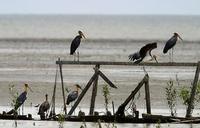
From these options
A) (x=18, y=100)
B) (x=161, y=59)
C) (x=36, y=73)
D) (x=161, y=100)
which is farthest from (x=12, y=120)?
(x=161, y=59)

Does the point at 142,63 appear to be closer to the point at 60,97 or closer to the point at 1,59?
the point at 60,97

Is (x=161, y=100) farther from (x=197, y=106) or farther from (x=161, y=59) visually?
(x=161, y=59)

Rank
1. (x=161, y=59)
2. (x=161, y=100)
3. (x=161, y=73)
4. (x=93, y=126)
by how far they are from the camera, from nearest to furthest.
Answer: (x=93, y=126), (x=161, y=100), (x=161, y=73), (x=161, y=59)

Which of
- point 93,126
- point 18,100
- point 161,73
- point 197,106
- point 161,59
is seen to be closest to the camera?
point 93,126

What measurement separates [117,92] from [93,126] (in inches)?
383

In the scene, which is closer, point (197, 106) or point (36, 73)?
point (197, 106)

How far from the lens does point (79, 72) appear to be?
Answer: 3366 centimetres

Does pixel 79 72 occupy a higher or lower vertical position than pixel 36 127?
higher

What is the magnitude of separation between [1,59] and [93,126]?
2572cm

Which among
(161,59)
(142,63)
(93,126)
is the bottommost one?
(93,126)

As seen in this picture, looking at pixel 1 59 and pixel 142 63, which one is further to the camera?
pixel 1 59

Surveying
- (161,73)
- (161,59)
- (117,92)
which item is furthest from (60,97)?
(161,59)

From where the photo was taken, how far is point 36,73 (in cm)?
3344

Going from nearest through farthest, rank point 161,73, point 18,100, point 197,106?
1. point 18,100
2. point 197,106
3. point 161,73
